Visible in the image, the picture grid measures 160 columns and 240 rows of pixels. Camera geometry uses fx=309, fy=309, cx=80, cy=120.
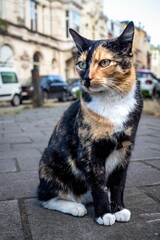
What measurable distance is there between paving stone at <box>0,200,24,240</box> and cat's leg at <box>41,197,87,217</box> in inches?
9.0

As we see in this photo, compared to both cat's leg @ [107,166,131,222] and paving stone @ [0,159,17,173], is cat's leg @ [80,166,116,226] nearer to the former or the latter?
cat's leg @ [107,166,131,222]

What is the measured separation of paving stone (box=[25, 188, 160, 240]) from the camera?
178cm

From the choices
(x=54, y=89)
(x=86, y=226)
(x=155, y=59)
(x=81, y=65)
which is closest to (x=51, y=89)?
(x=54, y=89)

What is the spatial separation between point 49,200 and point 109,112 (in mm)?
795

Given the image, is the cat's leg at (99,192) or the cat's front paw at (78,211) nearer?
the cat's leg at (99,192)

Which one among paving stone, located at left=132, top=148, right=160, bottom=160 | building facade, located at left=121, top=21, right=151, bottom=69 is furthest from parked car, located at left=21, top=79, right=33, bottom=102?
building facade, located at left=121, top=21, right=151, bottom=69

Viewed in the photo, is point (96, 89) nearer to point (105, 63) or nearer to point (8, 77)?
point (105, 63)

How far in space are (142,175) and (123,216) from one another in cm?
104

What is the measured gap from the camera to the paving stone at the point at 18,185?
253 cm

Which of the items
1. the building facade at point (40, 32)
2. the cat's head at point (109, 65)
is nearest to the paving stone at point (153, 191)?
the cat's head at point (109, 65)

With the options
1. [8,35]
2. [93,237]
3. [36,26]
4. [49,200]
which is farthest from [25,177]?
[36,26]

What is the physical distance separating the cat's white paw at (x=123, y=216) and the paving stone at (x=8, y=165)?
61.7 inches

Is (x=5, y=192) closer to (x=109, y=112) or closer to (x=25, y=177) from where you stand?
(x=25, y=177)

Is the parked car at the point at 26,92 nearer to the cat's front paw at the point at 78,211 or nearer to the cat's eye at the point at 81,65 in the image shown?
the cat's eye at the point at 81,65
